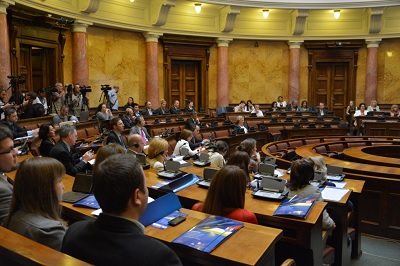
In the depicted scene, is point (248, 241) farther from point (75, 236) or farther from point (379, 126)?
point (379, 126)

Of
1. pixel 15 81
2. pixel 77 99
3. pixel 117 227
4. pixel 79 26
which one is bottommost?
pixel 117 227

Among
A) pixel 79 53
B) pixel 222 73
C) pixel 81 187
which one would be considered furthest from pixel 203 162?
pixel 222 73

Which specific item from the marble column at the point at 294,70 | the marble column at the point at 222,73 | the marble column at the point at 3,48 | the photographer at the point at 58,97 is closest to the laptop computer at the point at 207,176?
the photographer at the point at 58,97

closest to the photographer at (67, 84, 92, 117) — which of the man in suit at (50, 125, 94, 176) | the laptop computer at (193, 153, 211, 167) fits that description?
the man in suit at (50, 125, 94, 176)

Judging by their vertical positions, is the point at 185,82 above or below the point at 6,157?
above

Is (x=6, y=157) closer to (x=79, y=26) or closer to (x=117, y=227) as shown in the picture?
(x=117, y=227)

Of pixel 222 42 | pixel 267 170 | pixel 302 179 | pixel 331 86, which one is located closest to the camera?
pixel 302 179

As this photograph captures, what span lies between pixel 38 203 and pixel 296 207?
5.29 ft

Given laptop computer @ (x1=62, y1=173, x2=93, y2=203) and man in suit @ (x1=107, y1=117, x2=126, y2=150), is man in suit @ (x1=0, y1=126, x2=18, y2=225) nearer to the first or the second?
laptop computer @ (x1=62, y1=173, x2=93, y2=203)

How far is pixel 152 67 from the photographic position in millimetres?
13047

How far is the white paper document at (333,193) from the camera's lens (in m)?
3.36

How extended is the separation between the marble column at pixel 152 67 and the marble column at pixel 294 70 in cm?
534

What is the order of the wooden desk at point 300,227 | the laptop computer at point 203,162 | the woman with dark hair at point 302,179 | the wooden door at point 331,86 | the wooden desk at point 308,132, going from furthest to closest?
the wooden door at point 331,86 < the wooden desk at point 308,132 < the laptop computer at point 203,162 < the woman with dark hair at point 302,179 < the wooden desk at point 300,227

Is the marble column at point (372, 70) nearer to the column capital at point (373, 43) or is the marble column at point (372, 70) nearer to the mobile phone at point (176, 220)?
the column capital at point (373, 43)
